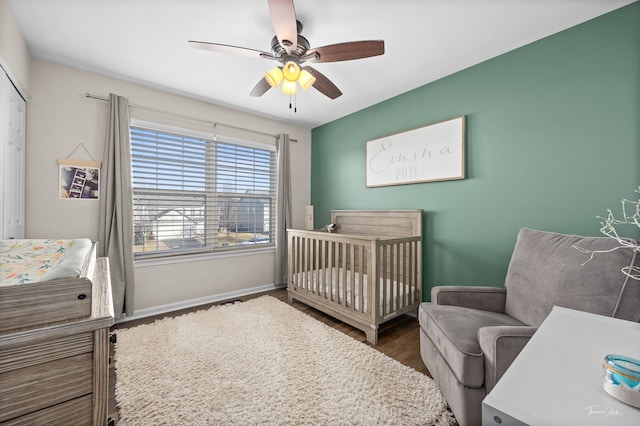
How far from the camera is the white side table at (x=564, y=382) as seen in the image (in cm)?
55

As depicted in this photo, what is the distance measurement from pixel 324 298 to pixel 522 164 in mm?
2079

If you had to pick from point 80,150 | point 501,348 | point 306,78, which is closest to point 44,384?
point 501,348

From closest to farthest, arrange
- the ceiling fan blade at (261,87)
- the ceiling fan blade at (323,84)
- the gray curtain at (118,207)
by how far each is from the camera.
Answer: the ceiling fan blade at (323,84)
the ceiling fan blade at (261,87)
the gray curtain at (118,207)

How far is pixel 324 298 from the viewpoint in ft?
8.68

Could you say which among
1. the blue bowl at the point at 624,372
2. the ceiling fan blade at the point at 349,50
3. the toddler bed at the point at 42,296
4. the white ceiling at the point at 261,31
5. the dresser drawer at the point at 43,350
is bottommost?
the blue bowl at the point at 624,372

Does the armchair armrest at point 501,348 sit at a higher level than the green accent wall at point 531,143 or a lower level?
lower

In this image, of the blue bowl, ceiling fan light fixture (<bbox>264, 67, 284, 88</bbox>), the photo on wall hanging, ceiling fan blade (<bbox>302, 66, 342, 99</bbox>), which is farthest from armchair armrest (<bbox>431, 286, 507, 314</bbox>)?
the photo on wall hanging

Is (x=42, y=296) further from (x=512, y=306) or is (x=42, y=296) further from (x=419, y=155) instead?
(x=419, y=155)

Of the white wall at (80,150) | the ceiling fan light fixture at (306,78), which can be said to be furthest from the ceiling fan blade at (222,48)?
the white wall at (80,150)

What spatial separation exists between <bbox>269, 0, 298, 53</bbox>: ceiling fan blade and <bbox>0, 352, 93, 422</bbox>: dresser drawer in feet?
5.22

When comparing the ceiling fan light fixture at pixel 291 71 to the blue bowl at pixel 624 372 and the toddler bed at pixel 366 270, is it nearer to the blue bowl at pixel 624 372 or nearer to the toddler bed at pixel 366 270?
the toddler bed at pixel 366 270

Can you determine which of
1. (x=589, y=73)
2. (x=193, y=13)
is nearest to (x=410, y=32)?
(x=589, y=73)

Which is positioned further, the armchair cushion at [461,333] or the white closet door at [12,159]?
the white closet door at [12,159]

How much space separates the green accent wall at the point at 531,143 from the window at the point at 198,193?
6.01 ft
